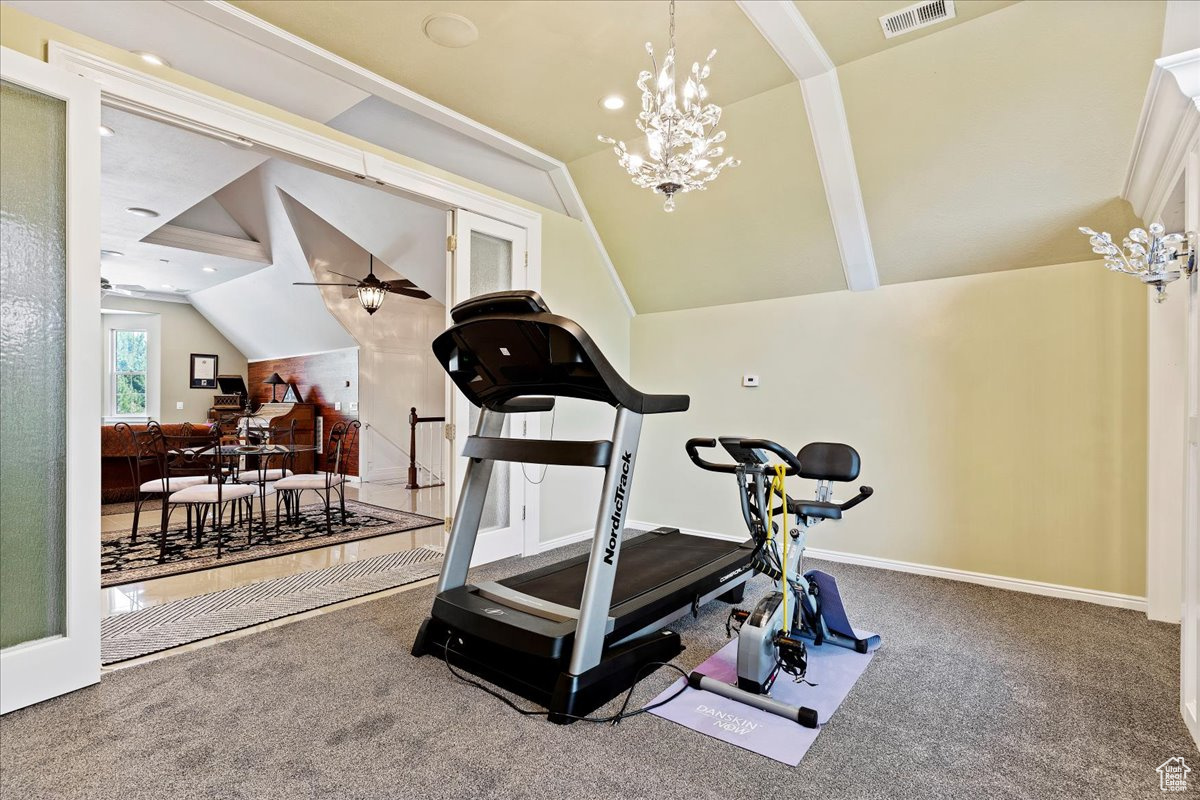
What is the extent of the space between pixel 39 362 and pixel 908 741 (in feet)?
10.9

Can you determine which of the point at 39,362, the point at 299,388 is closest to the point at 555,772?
the point at 39,362

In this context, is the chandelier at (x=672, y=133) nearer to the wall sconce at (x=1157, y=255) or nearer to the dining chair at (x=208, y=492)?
the wall sconce at (x=1157, y=255)

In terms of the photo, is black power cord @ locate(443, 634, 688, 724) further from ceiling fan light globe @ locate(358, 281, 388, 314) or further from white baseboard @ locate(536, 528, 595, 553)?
ceiling fan light globe @ locate(358, 281, 388, 314)

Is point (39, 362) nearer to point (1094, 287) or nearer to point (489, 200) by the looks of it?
point (489, 200)

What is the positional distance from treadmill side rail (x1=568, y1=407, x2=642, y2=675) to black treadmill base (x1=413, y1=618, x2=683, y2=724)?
6 centimetres

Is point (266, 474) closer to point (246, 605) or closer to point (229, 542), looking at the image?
point (229, 542)

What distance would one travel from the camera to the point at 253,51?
2.61m

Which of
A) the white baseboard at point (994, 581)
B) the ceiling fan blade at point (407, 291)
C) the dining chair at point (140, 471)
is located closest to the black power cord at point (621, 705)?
the white baseboard at point (994, 581)

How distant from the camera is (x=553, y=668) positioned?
2.05 meters

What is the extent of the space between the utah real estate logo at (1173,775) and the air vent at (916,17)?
2.94m

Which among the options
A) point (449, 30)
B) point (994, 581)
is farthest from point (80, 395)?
point (994, 581)

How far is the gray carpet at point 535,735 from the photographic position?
1617mm

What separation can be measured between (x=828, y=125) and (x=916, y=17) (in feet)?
2.20

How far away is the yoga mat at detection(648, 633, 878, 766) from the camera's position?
6.02 feet
